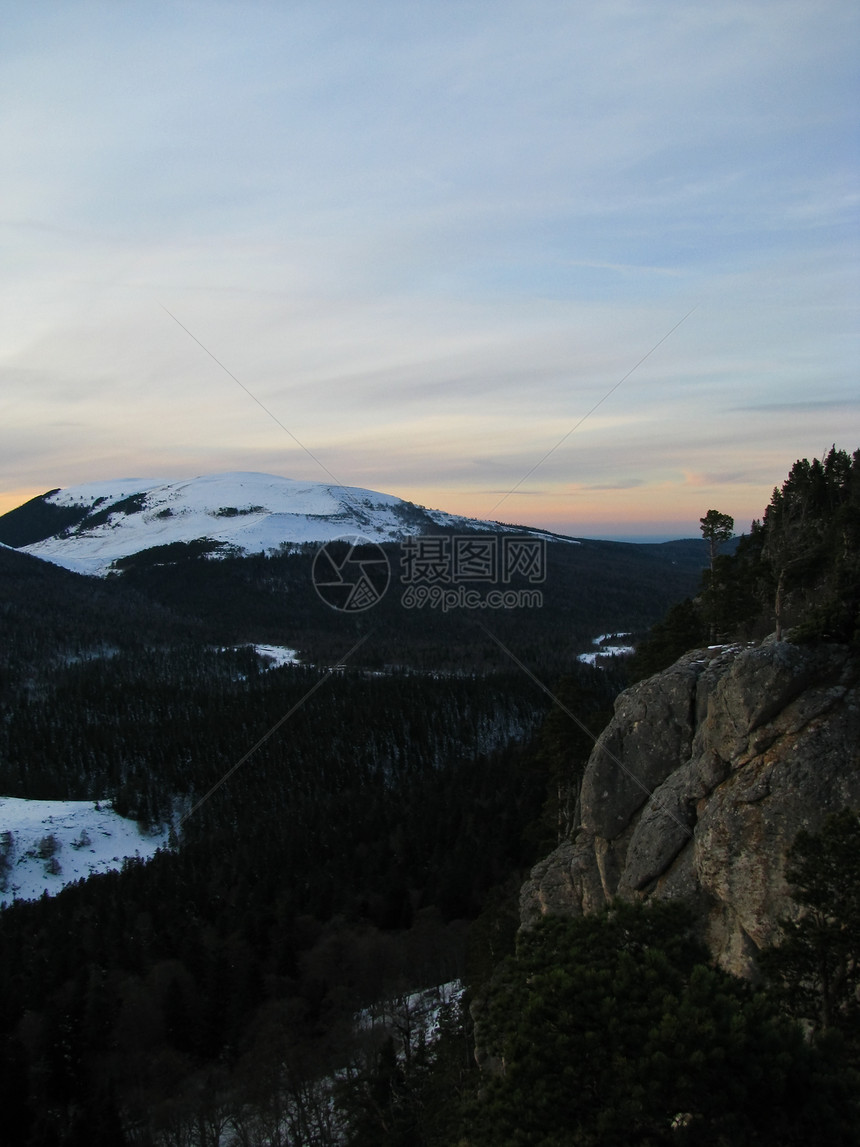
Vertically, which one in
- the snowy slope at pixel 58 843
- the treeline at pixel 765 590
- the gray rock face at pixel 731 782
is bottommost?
the snowy slope at pixel 58 843

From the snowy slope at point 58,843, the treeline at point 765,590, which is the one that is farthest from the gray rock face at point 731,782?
the snowy slope at point 58,843

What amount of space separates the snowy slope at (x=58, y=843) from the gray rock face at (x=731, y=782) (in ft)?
314

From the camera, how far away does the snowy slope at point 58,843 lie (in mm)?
99188

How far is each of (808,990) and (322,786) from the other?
123158 millimetres

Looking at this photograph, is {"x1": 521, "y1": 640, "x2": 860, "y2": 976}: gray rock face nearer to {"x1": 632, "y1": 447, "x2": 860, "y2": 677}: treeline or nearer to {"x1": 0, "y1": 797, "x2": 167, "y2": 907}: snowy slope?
{"x1": 632, "y1": 447, "x2": 860, "y2": 677}: treeline

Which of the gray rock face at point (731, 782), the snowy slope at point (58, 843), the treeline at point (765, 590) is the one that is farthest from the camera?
the snowy slope at point (58, 843)

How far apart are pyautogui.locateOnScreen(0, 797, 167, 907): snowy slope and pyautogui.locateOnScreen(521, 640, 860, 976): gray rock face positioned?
95789mm

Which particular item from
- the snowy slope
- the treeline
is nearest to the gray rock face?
the treeline

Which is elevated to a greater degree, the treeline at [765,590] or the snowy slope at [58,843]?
the treeline at [765,590]

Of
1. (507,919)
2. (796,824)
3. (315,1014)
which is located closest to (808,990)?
(796,824)

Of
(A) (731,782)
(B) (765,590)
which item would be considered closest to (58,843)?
(B) (765,590)

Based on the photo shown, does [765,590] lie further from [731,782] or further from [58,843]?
[58,843]

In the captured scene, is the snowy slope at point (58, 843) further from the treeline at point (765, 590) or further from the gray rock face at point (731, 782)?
the gray rock face at point (731, 782)

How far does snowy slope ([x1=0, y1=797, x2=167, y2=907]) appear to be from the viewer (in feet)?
325
